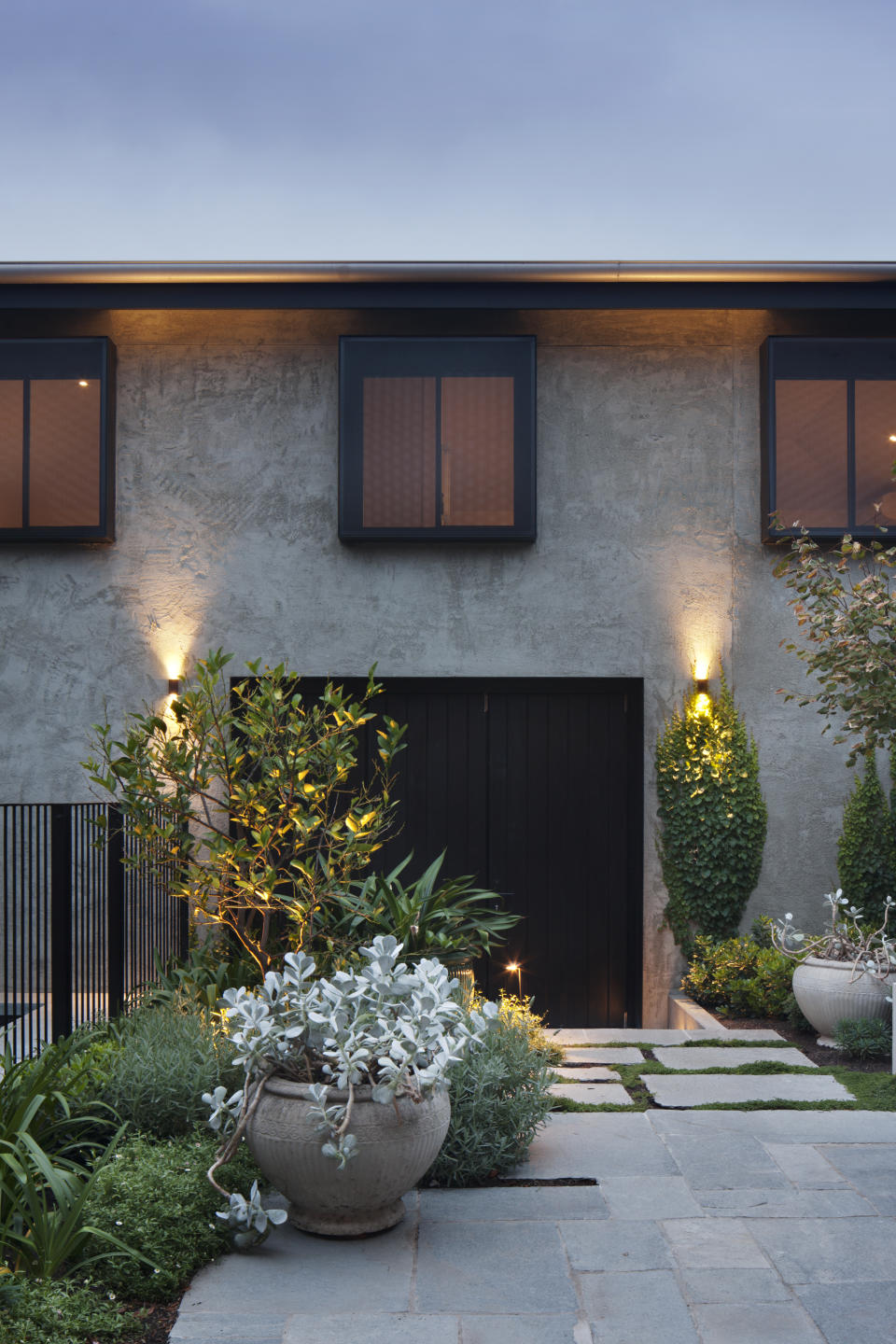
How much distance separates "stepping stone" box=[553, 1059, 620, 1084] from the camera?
235 inches

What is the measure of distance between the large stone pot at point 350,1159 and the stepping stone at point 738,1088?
82.8 inches

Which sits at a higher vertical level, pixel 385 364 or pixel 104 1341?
pixel 385 364

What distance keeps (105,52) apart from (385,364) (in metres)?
5.17

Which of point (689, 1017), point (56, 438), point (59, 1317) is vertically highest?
point (56, 438)

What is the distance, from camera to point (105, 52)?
10820 millimetres

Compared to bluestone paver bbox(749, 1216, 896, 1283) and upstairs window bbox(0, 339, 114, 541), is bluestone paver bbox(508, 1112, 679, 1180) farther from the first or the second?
upstairs window bbox(0, 339, 114, 541)

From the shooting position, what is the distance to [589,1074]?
6102 millimetres

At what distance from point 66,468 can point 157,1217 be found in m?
6.36

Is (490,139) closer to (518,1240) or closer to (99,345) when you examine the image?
(99,345)

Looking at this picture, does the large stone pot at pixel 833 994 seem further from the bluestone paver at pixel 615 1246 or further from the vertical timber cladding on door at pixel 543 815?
the bluestone paver at pixel 615 1246

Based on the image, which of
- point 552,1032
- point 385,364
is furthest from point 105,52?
point 552,1032

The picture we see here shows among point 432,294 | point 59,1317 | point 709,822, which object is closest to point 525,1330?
point 59,1317

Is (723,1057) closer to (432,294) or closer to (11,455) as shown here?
(432,294)

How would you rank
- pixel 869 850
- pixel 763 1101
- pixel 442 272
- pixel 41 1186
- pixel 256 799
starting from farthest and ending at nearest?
pixel 869 850
pixel 442 272
pixel 256 799
pixel 763 1101
pixel 41 1186
